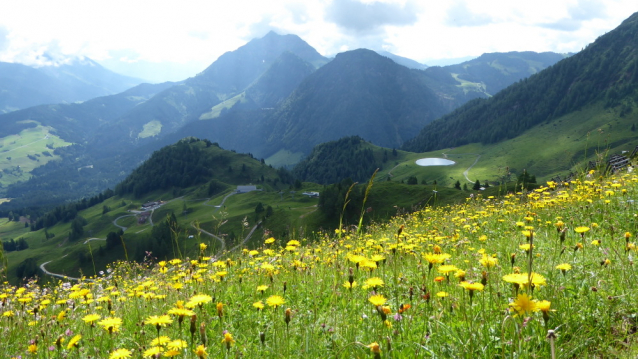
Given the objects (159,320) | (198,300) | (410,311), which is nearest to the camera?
(159,320)

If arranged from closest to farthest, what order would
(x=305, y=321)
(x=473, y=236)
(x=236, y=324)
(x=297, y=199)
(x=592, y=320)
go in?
(x=592, y=320) < (x=305, y=321) < (x=236, y=324) < (x=473, y=236) < (x=297, y=199)

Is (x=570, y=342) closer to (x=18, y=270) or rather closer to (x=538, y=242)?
(x=538, y=242)

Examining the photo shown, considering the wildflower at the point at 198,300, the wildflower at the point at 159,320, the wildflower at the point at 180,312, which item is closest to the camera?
the wildflower at the point at 159,320

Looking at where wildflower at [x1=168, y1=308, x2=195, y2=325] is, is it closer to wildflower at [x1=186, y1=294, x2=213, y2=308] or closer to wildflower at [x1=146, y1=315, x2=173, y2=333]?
wildflower at [x1=146, y1=315, x2=173, y2=333]

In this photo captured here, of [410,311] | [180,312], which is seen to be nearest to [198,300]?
[180,312]

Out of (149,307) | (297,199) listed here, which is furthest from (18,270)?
(149,307)

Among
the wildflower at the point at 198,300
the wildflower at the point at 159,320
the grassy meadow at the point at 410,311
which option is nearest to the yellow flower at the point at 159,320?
the wildflower at the point at 159,320

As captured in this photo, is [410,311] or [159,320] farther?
[410,311]

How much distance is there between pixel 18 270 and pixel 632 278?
629ft

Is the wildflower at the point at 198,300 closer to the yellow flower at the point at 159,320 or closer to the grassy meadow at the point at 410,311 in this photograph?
the grassy meadow at the point at 410,311

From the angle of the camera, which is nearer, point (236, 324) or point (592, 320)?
point (592, 320)

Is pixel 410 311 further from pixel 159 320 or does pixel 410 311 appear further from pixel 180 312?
pixel 159 320

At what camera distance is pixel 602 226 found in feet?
23.3

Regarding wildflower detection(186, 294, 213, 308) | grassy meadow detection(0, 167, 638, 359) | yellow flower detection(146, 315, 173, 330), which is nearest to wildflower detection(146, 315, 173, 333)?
yellow flower detection(146, 315, 173, 330)
